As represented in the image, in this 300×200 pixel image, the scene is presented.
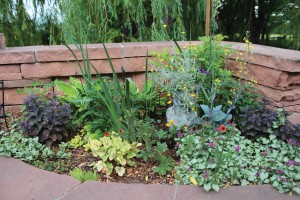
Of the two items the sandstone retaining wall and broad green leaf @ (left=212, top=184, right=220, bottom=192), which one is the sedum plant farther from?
the sandstone retaining wall

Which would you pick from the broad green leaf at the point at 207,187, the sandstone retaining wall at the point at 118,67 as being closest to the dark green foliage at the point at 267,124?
the sandstone retaining wall at the point at 118,67

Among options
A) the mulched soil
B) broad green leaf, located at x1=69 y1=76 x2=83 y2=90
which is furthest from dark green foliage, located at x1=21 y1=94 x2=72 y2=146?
broad green leaf, located at x1=69 y1=76 x2=83 y2=90

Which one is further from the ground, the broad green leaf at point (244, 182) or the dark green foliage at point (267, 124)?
the dark green foliage at point (267, 124)

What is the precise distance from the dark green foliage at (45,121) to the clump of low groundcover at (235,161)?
0.88 metres

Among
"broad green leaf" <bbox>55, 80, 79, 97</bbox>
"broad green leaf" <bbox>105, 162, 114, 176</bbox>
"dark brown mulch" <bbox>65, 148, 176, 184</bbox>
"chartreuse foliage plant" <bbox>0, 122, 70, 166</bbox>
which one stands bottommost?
"dark brown mulch" <bbox>65, 148, 176, 184</bbox>

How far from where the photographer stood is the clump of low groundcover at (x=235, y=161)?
180 centimetres

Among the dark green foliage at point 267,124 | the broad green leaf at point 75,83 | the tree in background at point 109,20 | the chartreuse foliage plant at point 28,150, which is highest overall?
the tree in background at point 109,20

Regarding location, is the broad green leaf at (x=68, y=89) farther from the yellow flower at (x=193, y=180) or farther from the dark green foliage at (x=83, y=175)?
the yellow flower at (x=193, y=180)

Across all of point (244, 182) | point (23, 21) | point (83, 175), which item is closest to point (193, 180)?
point (244, 182)

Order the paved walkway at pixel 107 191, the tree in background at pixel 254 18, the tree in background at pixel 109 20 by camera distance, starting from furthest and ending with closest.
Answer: the tree in background at pixel 254 18 → the tree in background at pixel 109 20 → the paved walkway at pixel 107 191

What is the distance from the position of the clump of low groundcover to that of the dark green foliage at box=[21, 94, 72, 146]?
2.90ft

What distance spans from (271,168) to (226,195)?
355 mm

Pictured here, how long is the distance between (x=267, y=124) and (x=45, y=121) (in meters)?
1.57

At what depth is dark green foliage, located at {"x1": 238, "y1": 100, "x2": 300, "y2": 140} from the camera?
2.17 m
